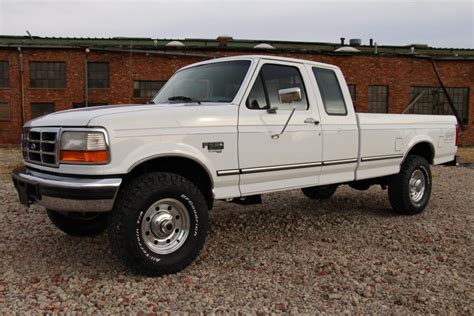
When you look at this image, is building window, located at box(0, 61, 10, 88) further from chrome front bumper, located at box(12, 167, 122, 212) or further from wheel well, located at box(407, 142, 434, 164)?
chrome front bumper, located at box(12, 167, 122, 212)

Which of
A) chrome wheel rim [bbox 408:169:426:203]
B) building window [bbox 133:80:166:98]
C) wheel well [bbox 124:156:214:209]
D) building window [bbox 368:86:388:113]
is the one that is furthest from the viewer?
building window [bbox 368:86:388:113]

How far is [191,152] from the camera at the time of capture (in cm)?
393

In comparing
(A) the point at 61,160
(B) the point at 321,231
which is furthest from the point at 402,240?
(A) the point at 61,160

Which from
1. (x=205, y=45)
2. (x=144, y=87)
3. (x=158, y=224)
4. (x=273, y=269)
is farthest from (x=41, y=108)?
(x=273, y=269)

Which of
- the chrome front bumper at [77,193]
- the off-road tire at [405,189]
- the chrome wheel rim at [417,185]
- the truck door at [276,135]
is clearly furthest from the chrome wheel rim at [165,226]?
the chrome wheel rim at [417,185]

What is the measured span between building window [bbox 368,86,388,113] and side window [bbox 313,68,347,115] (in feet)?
82.6

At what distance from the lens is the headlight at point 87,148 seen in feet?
11.5

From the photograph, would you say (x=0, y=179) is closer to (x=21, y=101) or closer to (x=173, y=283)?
(x=173, y=283)

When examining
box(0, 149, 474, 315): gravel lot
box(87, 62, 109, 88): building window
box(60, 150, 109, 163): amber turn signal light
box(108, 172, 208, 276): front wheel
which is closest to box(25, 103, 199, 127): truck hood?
box(60, 150, 109, 163): amber turn signal light

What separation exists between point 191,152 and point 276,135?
107 centimetres

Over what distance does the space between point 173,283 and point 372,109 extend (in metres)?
28.0

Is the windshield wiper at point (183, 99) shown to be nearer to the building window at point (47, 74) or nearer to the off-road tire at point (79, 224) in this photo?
the off-road tire at point (79, 224)

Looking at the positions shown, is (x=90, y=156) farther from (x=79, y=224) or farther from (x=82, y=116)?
(x=79, y=224)

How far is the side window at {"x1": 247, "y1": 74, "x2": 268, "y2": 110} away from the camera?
14.8 ft
